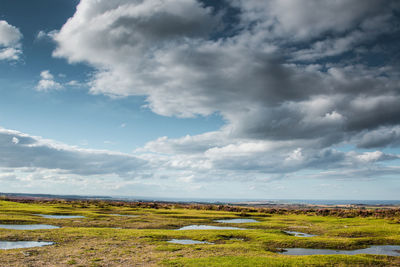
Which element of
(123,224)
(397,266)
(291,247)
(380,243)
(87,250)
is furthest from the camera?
(123,224)

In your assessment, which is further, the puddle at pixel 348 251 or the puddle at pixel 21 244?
the puddle at pixel 348 251

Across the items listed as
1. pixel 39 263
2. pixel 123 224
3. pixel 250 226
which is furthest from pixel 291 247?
pixel 123 224

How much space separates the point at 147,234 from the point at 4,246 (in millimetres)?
16409

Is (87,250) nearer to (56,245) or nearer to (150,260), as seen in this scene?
(56,245)

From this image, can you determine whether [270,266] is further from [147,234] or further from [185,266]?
[147,234]

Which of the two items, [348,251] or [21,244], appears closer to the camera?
[21,244]

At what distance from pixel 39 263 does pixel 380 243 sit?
40.2m

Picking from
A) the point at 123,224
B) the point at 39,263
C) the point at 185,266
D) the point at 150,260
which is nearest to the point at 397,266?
the point at 185,266

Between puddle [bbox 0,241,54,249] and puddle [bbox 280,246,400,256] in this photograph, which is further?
puddle [bbox 280,246,400,256]

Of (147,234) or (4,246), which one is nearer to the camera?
(4,246)

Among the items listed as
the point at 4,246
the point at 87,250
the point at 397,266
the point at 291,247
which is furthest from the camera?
the point at 291,247

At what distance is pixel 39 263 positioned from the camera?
928 inches

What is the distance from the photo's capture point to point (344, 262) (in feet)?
83.5

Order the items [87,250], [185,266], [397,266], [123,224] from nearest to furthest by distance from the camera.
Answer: [185,266], [397,266], [87,250], [123,224]
